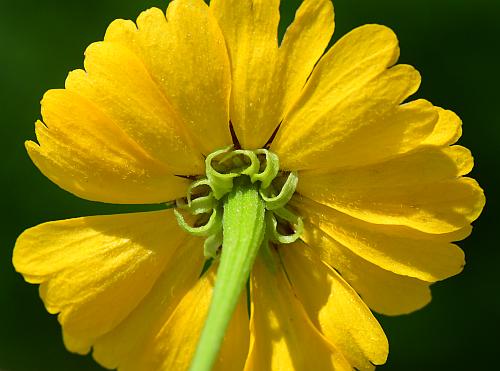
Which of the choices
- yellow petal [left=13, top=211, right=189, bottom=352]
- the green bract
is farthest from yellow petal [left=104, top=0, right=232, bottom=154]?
yellow petal [left=13, top=211, right=189, bottom=352]

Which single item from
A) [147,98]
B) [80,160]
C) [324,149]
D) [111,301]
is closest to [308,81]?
[324,149]

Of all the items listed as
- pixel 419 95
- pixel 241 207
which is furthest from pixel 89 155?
pixel 419 95

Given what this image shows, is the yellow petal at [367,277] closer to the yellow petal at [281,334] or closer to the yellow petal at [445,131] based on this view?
the yellow petal at [281,334]

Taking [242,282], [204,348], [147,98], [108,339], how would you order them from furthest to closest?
[108,339] < [147,98] < [242,282] < [204,348]

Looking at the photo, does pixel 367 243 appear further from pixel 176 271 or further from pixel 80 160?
pixel 80 160

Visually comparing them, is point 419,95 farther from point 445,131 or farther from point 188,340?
point 188,340

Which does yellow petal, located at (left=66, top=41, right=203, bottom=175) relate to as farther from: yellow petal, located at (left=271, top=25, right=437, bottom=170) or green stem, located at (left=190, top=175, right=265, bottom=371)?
yellow petal, located at (left=271, top=25, right=437, bottom=170)

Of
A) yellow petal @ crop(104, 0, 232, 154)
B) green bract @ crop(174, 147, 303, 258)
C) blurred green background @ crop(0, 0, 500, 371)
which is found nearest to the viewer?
yellow petal @ crop(104, 0, 232, 154)
